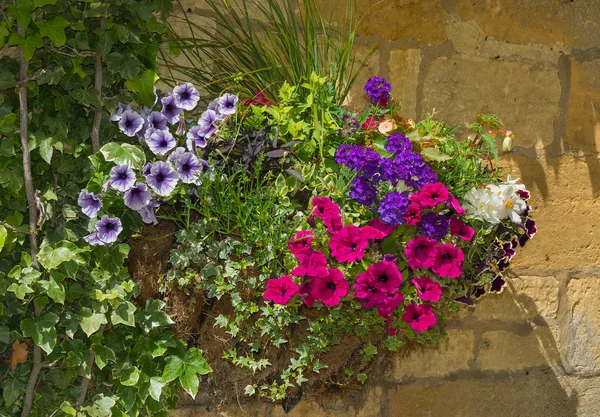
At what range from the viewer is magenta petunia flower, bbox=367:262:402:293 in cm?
206

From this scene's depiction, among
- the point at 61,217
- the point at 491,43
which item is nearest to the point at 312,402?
the point at 61,217

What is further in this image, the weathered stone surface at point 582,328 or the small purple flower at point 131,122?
the weathered stone surface at point 582,328

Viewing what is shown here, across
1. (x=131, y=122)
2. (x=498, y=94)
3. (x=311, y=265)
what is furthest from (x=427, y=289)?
(x=498, y=94)

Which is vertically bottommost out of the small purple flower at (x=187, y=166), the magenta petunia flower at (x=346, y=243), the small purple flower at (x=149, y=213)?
the small purple flower at (x=149, y=213)

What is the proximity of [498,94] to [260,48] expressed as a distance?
0.94 meters

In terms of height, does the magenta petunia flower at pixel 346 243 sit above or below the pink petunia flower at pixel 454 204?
below

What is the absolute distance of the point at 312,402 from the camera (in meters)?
2.49

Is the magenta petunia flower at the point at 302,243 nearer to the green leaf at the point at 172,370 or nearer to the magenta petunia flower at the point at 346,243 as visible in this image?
the magenta petunia flower at the point at 346,243

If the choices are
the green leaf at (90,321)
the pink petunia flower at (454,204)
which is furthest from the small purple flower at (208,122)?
the pink petunia flower at (454,204)

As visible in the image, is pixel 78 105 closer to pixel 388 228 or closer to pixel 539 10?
pixel 388 228

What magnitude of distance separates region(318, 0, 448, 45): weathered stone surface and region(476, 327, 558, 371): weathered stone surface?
1.10m

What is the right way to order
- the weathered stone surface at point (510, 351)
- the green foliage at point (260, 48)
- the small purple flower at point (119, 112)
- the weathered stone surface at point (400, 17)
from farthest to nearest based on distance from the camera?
the weathered stone surface at point (510, 351) → the weathered stone surface at point (400, 17) → the green foliage at point (260, 48) → the small purple flower at point (119, 112)

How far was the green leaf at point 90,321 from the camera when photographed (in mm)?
2145

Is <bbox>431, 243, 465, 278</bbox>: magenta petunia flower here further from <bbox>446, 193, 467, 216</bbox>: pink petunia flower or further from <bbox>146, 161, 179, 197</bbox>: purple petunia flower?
<bbox>146, 161, 179, 197</bbox>: purple petunia flower
